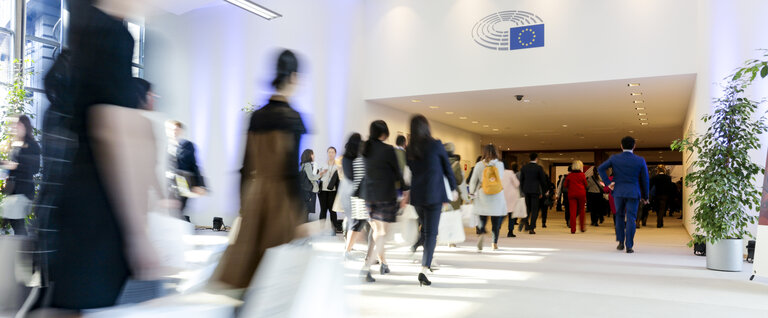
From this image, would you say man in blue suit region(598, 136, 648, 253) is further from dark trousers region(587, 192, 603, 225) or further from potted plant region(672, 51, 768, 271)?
dark trousers region(587, 192, 603, 225)

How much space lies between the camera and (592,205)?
13.5m

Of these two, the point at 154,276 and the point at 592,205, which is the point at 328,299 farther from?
the point at 592,205

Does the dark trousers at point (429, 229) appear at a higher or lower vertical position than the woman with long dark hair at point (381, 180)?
lower

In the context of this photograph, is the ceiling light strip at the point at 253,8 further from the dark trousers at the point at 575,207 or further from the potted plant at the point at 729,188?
the potted plant at the point at 729,188

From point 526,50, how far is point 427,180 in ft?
20.0

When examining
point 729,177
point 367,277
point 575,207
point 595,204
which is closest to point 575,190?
point 575,207

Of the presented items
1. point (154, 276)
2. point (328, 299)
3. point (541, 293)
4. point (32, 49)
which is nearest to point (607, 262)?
point (541, 293)

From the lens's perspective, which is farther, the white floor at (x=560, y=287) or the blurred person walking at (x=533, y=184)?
the blurred person walking at (x=533, y=184)

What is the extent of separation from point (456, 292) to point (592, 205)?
9922mm

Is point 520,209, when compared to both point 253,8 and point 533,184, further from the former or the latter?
point 253,8

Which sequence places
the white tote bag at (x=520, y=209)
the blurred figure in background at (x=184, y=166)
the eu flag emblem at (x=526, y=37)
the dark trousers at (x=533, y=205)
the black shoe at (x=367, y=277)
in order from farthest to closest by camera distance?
the dark trousers at (x=533, y=205) → the eu flag emblem at (x=526, y=37) → the white tote bag at (x=520, y=209) → the black shoe at (x=367, y=277) → the blurred figure in background at (x=184, y=166)

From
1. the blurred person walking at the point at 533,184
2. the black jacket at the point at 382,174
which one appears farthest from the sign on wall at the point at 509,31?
the black jacket at the point at 382,174

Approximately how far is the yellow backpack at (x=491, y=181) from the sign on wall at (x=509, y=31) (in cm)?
358

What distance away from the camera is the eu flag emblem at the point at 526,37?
397 inches
